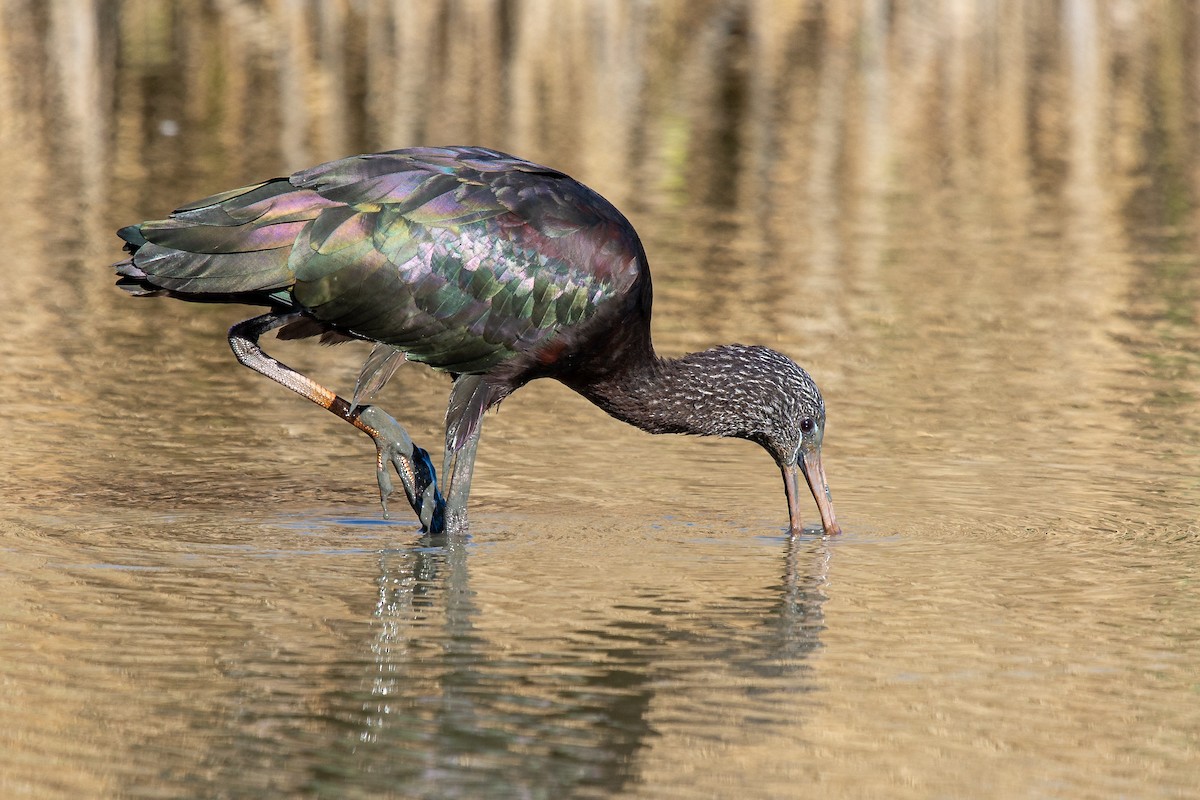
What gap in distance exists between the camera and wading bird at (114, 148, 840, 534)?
8.39 metres

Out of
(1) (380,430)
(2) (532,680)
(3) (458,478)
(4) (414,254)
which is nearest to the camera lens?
(2) (532,680)

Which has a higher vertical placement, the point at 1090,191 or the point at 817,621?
the point at 817,621

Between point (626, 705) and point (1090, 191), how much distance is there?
14.1 metres

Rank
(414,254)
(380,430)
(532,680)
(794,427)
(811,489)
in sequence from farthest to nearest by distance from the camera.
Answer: (794,427), (811,489), (380,430), (414,254), (532,680)

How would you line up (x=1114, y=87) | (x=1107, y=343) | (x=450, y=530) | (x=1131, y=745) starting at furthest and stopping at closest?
(x=1114, y=87) < (x=1107, y=343) < (x=450, y=530) < (x=1131, y=745)

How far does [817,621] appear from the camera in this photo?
752 cm

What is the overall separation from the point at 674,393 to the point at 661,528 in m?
0.64

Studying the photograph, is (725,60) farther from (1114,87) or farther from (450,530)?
(450,530)

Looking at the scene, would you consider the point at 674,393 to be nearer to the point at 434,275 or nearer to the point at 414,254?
the point at 434,275

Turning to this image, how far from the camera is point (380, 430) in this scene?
351 inches

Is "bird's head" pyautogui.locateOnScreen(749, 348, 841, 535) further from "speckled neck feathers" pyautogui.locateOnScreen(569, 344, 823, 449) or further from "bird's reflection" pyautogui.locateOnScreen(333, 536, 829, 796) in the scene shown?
"bird's reflection" pyautogui.locateOnScreen(333, 536, 829, 796)

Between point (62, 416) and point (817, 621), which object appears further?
point (62, 416)

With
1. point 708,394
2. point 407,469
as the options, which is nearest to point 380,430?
point 407,469

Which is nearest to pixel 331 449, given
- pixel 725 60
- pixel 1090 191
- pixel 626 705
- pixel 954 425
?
pixel 954 425
